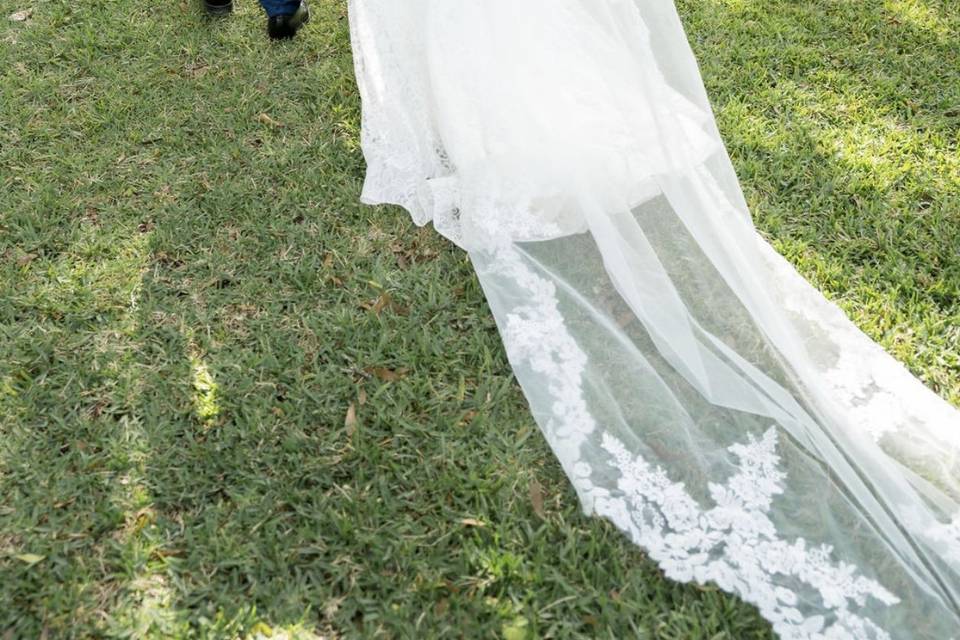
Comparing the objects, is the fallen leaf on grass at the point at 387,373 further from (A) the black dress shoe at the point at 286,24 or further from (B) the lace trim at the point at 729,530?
(A) the black dress shoe at the point at 286,24

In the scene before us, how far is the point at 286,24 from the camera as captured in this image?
12.2 feet

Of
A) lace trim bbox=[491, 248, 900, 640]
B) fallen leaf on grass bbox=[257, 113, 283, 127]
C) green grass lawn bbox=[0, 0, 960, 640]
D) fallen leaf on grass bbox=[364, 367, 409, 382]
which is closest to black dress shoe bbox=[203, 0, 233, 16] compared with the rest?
green grass lawn bbox=[0, 0, 960, 640]

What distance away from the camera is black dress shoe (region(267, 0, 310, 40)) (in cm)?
371

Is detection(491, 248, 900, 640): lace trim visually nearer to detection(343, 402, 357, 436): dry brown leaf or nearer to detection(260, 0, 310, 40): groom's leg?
detection(343, 402, 357, 436): dry brown leaf

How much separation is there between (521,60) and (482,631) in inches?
73.4

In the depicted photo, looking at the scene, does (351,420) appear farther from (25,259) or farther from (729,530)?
(25,259)

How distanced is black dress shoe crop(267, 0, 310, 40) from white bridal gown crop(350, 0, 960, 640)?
806 millimetres

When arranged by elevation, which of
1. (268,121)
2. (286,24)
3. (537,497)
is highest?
(286,24)

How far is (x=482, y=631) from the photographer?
1.75m

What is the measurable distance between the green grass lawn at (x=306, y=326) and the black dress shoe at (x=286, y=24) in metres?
0.08

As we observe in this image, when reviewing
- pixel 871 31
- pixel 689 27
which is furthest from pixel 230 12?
pixel 871 31

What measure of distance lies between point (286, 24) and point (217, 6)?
0.48m

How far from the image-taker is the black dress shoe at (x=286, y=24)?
3711 millimetres

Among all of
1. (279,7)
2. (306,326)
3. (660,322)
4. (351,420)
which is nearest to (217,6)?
(279,7)
